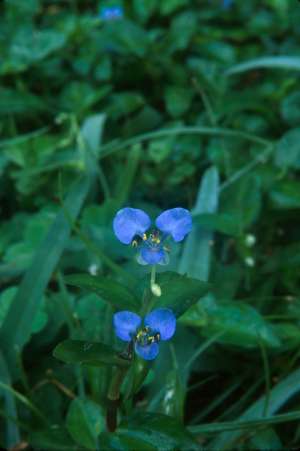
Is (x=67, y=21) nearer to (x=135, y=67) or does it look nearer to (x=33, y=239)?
(x=135, y=67)

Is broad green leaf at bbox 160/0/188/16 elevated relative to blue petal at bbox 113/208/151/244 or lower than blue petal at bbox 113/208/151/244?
elevated

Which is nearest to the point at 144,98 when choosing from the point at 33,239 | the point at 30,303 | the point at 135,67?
the point at 135,67

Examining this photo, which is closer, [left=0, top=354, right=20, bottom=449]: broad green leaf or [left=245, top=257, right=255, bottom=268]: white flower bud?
[left=0, top=354, right=20, bottom=449]: broad green leaf

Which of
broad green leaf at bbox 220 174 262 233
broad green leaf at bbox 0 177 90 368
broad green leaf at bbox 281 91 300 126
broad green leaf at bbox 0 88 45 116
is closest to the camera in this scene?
broad green leaf at bbox 0 177 90 368

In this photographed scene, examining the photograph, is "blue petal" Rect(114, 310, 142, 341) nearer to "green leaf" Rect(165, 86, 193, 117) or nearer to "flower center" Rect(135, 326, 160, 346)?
"flower center" Rect(135, 326, 160, 346)

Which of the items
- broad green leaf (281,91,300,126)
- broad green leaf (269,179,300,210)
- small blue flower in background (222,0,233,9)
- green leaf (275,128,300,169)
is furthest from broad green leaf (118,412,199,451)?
small blue flower in background (222,0,233,9)

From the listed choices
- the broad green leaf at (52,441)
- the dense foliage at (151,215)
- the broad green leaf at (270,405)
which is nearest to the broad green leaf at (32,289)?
the dense foliage at (151,215)
